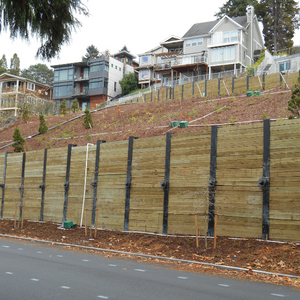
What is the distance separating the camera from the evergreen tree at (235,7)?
59.4m

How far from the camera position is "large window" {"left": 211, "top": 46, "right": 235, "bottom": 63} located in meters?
48.5

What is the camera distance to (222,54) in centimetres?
4919

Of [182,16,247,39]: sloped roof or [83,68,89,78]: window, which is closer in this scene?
[182,16,247,39]: sloped roof

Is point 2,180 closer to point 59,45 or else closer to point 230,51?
point 59,45

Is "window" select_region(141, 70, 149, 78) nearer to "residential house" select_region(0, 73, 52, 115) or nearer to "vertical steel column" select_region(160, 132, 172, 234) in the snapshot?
"residential house" select_region(0, 73, 52, 115)

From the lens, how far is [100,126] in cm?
3092

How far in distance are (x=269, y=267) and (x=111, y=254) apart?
4.96 meters

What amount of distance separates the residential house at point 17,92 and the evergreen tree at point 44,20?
5146 cm

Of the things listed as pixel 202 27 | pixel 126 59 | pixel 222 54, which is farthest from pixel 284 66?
pixel 126 59

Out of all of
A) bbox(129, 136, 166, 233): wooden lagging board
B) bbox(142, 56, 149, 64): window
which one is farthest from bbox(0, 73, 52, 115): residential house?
bbox(129, 136, 166, 233): wooden lagging board

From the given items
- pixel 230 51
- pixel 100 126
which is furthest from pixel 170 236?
pixel 230 51

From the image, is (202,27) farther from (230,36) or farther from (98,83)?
(98,83)

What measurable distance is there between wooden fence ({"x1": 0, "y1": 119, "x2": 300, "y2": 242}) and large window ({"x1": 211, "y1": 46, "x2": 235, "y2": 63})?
37332 mm

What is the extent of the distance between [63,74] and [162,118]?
4228cm
